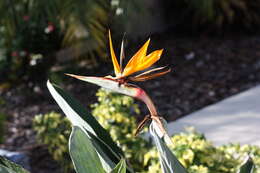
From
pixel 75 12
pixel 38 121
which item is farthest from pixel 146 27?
pixel 38 121

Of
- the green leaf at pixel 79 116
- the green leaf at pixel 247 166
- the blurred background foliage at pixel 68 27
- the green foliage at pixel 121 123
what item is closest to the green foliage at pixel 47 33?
the blurred background foliage at pixel 68 27

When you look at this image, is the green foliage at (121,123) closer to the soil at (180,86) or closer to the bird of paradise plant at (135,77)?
the soil at (180,86)

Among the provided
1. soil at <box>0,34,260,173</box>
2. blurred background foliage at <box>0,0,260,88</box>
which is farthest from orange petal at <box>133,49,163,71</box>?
blurred background foliage at <box>0,0,260,88</box>

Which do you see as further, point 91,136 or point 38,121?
point 38,121

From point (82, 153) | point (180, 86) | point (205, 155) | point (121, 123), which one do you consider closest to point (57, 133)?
point (121, 123)

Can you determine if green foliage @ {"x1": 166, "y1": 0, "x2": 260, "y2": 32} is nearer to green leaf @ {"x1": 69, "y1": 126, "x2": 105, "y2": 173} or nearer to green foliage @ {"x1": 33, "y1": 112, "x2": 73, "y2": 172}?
green foliage @ {"x1": 33, "y1": 112, "x2": 73, "y2": 172}

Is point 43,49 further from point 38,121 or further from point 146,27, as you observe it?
point 38,121
